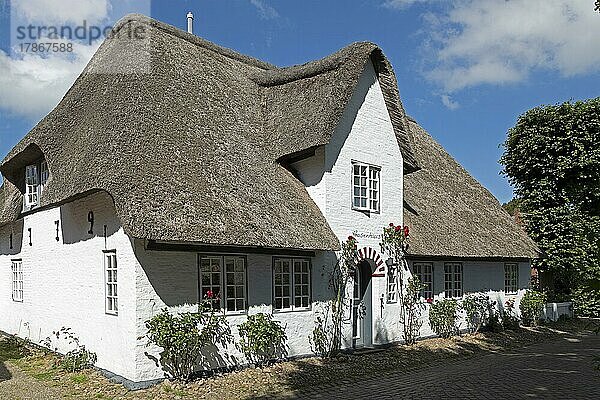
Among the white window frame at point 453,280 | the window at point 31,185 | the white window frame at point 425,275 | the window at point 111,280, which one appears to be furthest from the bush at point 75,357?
the white window frame at point 453,280

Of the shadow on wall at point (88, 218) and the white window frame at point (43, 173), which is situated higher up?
the white window frame at point (43, 173)

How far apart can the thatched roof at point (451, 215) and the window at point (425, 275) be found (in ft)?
2.24

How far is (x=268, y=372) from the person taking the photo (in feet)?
39.6

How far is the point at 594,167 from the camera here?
2355cm

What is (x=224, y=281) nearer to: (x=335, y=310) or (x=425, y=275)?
(x=335, y=310)

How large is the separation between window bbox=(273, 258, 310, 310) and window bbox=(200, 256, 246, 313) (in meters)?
0.92

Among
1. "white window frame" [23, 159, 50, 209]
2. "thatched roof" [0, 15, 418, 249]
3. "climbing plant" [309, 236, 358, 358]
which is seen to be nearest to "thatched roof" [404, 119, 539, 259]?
"thatched roof" [0, 15, 418, 249]

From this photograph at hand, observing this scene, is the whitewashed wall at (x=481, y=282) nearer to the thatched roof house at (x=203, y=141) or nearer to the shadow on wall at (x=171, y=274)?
the thatched roof house at (x=203, y=141)

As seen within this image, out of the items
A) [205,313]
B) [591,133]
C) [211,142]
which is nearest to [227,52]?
[211,142]

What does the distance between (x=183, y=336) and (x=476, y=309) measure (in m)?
11.6

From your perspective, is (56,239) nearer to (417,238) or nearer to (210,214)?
(210,214)

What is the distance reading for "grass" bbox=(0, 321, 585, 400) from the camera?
34.5 feet

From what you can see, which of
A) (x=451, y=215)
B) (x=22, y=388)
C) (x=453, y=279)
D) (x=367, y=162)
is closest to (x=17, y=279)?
(x=22, y=388)

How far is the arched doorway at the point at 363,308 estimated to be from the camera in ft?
50.5
